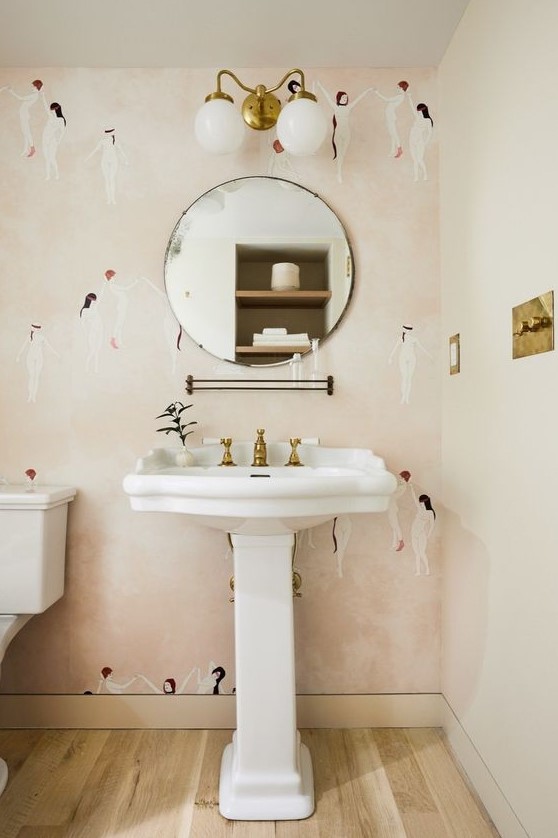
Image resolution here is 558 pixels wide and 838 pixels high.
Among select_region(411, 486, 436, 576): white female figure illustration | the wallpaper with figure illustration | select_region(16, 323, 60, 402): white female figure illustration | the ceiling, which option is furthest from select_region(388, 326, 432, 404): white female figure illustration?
select_region(16, 323, 60, 402): white female figure illustration

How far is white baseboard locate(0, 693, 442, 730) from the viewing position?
196 cm

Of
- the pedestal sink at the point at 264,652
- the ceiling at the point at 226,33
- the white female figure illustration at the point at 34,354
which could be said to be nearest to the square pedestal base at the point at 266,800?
the pedestal sink at the point at 264,652

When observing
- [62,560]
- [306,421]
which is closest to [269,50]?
[306,421]

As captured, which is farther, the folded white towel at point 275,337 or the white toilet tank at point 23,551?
the folded white towel at point 275,337

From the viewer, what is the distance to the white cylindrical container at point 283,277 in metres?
1.94

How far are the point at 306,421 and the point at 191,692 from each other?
989mm

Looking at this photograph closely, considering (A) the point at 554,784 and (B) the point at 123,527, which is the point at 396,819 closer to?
(A) the point at 554,784

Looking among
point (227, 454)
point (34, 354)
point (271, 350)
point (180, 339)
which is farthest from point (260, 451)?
point (34, 354)

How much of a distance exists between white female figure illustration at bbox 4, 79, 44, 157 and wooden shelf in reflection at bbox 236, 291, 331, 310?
2.87 feet

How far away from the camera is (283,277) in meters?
1.94

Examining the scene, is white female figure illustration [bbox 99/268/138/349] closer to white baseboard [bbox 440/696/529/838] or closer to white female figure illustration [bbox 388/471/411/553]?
white female figure illustration [bbox 388/471/411/553]

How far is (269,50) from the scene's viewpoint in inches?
75.0

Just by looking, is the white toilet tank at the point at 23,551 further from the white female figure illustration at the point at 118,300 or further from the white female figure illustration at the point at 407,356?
the white female figure illustration at the point at 407,356

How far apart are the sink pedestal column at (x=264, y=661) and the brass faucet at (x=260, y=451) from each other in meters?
0.34
